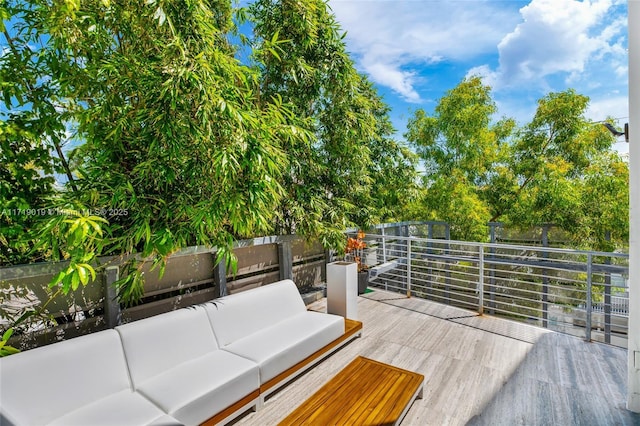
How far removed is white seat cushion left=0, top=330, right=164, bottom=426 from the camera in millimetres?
1588

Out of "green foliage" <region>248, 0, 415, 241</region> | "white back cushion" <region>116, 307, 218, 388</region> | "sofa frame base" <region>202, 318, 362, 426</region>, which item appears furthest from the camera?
"green foliage" <region>248, 0, 415, 241</region>

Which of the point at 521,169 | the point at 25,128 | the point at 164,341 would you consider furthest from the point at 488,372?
the point at 521,169

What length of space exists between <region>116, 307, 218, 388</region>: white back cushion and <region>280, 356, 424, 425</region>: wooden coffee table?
101cm

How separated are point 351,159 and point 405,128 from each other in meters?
5.62

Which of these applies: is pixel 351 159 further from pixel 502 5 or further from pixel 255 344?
pixel 502 5

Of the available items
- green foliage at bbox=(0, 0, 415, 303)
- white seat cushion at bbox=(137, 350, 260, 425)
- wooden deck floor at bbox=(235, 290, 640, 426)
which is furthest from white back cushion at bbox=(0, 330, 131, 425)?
wooden deck floor at bbox=(235, 290, 640, 426)

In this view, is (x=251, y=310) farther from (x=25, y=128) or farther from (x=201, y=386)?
(x=25, y=128)

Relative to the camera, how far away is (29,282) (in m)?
2.15

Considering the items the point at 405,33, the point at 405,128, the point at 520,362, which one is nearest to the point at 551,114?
the point at 405,128

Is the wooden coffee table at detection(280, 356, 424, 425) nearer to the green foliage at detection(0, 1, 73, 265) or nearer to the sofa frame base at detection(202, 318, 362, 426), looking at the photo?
the sofa frame base at detection(202, 318, 362, 426)

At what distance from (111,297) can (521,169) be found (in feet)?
31.0

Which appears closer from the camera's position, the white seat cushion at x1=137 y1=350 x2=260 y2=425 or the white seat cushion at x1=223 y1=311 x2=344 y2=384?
the white seat cushion at x1=137 y1=350 x2=260 y2=425

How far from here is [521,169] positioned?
27.2ft

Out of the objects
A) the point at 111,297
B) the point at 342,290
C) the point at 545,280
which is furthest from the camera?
the point at 545,280
